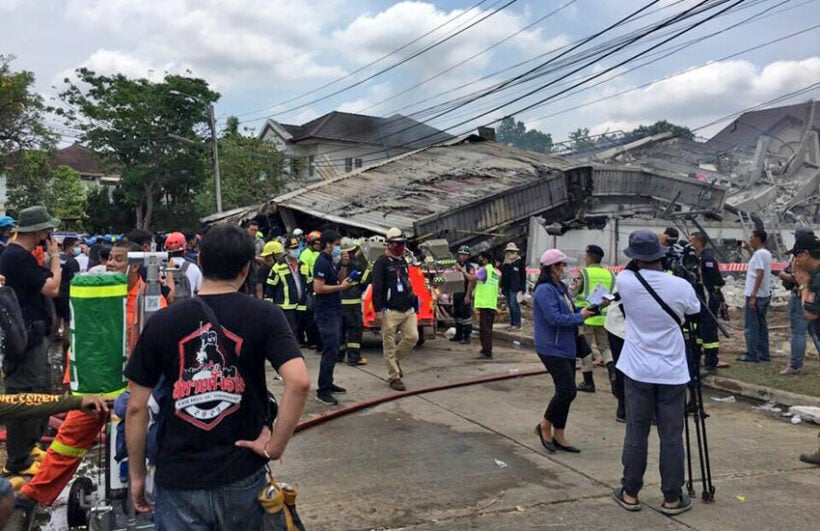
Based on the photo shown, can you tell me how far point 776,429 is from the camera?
659 centimetres

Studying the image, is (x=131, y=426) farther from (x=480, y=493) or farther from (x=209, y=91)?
(x=209, y=91)

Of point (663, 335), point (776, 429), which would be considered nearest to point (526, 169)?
point (776, 429)

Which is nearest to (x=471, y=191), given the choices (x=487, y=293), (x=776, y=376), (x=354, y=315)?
(x=487, y=293)

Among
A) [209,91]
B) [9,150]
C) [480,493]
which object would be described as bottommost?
[480,493]

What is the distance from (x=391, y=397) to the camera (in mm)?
7535

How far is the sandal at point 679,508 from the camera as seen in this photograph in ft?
14.4

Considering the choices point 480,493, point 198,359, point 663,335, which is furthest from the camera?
point 480,493

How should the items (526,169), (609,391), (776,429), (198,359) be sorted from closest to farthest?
1. (198,359)
2. (776,429)
3. (609,391)
4. (526,169)

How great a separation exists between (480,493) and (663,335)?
5.74 feet

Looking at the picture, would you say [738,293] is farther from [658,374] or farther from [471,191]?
[658,374]

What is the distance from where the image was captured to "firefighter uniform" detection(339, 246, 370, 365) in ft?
30.9

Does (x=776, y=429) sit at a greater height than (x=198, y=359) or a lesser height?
lesser

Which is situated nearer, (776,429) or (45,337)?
(45,337)

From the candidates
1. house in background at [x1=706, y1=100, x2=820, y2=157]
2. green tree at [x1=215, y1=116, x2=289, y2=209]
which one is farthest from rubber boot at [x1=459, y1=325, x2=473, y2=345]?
house in background at [x1=706, y1=100, x2=820, y2=157]
